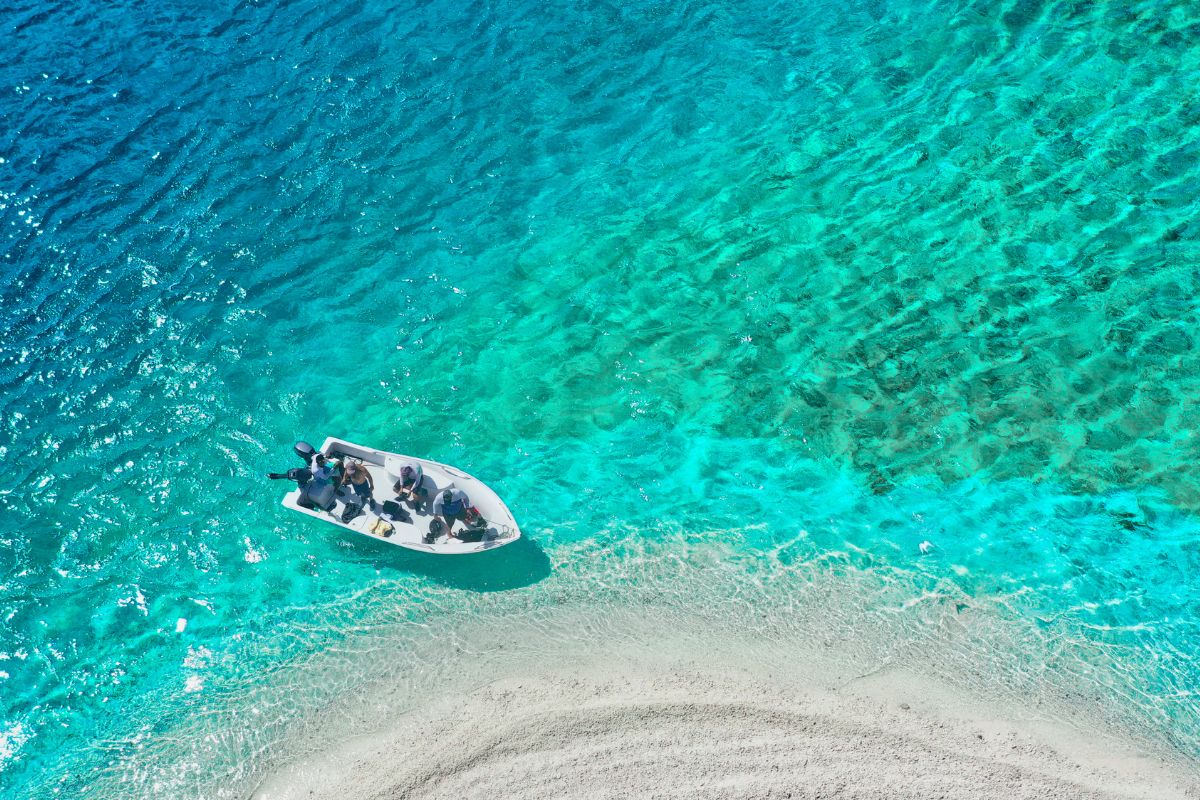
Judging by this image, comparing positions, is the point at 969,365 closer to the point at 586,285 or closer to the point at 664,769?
the point at 586,285

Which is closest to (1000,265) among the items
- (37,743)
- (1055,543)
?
(1055,543)

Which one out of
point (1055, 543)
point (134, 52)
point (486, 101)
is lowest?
point (1055, 543)

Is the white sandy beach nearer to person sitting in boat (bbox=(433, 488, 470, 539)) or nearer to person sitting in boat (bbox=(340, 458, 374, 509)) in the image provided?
person sitting in boat (bbox=(433, 488, 470, 539))

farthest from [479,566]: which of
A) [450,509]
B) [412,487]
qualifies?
[412,487]

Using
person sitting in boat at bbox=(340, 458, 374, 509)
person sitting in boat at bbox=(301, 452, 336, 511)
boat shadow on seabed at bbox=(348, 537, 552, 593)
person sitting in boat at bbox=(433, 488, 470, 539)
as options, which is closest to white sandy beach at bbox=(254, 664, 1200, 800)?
boat shadow on seabed at bbox=(348, 537, 552, 593)

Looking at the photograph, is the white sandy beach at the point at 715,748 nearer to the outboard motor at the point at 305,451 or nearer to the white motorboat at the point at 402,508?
the white motorboat at the point at 402,508

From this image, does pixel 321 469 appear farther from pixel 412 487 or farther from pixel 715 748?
pixel 715 748
